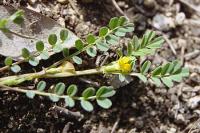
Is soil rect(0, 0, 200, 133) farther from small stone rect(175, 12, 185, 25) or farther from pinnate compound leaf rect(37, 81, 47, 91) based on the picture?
pinnate compound leaf rect(37, 81, 47, 91)

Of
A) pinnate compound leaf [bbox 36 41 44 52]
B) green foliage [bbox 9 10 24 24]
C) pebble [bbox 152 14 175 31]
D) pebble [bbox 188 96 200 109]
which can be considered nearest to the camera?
green foliage [bbox 9 10 24 24]

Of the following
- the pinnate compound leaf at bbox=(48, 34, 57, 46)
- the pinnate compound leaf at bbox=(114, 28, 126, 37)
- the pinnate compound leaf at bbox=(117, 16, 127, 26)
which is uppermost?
the pinnate compound leaf at bbox=(117, 16, 127, 26)

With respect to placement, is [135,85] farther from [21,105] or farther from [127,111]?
[21,105]

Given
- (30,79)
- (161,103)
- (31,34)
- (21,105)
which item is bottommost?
(161,103)

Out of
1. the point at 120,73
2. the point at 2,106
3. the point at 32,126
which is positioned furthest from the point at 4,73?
the point at 120,73

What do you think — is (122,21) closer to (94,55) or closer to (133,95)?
(94,55)

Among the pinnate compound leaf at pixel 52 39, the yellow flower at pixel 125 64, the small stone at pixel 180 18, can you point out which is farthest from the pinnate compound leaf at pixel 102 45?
the small stone at pixel 180 18

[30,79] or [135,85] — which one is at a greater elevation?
[30,79]

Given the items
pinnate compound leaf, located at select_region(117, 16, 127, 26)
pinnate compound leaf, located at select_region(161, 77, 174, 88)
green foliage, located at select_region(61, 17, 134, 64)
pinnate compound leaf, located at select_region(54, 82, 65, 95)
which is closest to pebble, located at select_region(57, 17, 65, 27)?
green foliage, located at select_region(61, 17, 134, 64)

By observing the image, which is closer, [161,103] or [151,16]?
[161,103]
